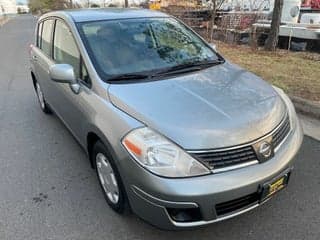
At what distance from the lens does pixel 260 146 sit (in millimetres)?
2291

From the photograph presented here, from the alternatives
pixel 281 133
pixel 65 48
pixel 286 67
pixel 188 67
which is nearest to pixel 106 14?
pixel 65 48

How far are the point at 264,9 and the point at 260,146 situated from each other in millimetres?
11505

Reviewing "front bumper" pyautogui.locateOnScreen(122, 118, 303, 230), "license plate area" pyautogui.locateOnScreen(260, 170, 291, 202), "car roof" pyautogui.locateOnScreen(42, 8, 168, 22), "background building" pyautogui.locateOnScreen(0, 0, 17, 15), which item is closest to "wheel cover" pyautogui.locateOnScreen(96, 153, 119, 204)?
"front bumper" pyautogui.locateOnScreen(122, 118, 303, 230)

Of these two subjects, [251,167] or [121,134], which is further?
[121,134]

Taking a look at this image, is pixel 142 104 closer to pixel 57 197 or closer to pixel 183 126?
pixel 183 126

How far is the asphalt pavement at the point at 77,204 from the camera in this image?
260 centimetres

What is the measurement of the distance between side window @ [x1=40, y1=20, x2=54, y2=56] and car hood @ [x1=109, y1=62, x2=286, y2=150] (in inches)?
76.2

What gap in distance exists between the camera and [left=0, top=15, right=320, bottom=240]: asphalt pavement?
8.52ft

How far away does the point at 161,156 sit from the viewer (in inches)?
86.4

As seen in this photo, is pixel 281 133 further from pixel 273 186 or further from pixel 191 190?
pixel 191 190

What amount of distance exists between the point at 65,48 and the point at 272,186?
251cm

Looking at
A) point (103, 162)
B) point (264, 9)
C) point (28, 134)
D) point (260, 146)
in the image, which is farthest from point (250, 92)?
point (264, 9)

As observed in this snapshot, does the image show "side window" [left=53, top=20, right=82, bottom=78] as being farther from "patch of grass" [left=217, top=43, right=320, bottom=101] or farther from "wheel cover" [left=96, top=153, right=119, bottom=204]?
"patch of grass" [left=217, top=43, right=320, bottom=101]

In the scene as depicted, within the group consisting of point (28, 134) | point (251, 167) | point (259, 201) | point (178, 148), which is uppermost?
point (178, 148)
